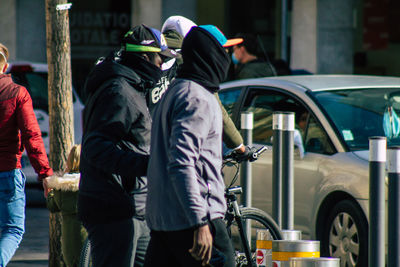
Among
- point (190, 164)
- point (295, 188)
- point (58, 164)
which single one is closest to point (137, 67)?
point (190, 164)

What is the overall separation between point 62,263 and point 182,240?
3081 millimetres

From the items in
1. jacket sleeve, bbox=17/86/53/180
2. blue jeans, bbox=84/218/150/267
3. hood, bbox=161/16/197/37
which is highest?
hood, bbox=161/16/197/37

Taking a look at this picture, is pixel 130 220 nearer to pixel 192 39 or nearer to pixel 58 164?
pixel 192 39

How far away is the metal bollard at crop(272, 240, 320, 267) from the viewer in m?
4.89

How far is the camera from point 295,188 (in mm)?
7340

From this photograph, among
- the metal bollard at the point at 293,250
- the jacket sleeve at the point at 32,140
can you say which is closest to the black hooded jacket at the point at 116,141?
the metal bollard at the point at 293,250

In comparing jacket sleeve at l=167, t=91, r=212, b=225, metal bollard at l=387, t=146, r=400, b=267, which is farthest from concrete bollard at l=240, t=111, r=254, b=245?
jacket sleeve at l=167, t=91, r=212, b=225

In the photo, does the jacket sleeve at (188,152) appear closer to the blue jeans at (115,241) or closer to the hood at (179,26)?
the blue jeans at (115,241)

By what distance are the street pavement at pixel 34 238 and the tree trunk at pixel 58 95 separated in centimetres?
78

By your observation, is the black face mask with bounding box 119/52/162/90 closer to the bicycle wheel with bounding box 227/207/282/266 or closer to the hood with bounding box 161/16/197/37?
the hood with bounding box 161/16/197/37

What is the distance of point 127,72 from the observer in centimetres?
438

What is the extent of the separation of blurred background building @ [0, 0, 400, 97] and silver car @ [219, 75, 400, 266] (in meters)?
7.42

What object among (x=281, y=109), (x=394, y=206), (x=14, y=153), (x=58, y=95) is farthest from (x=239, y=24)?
(x=394, y=206)

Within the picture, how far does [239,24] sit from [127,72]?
47.5ft
